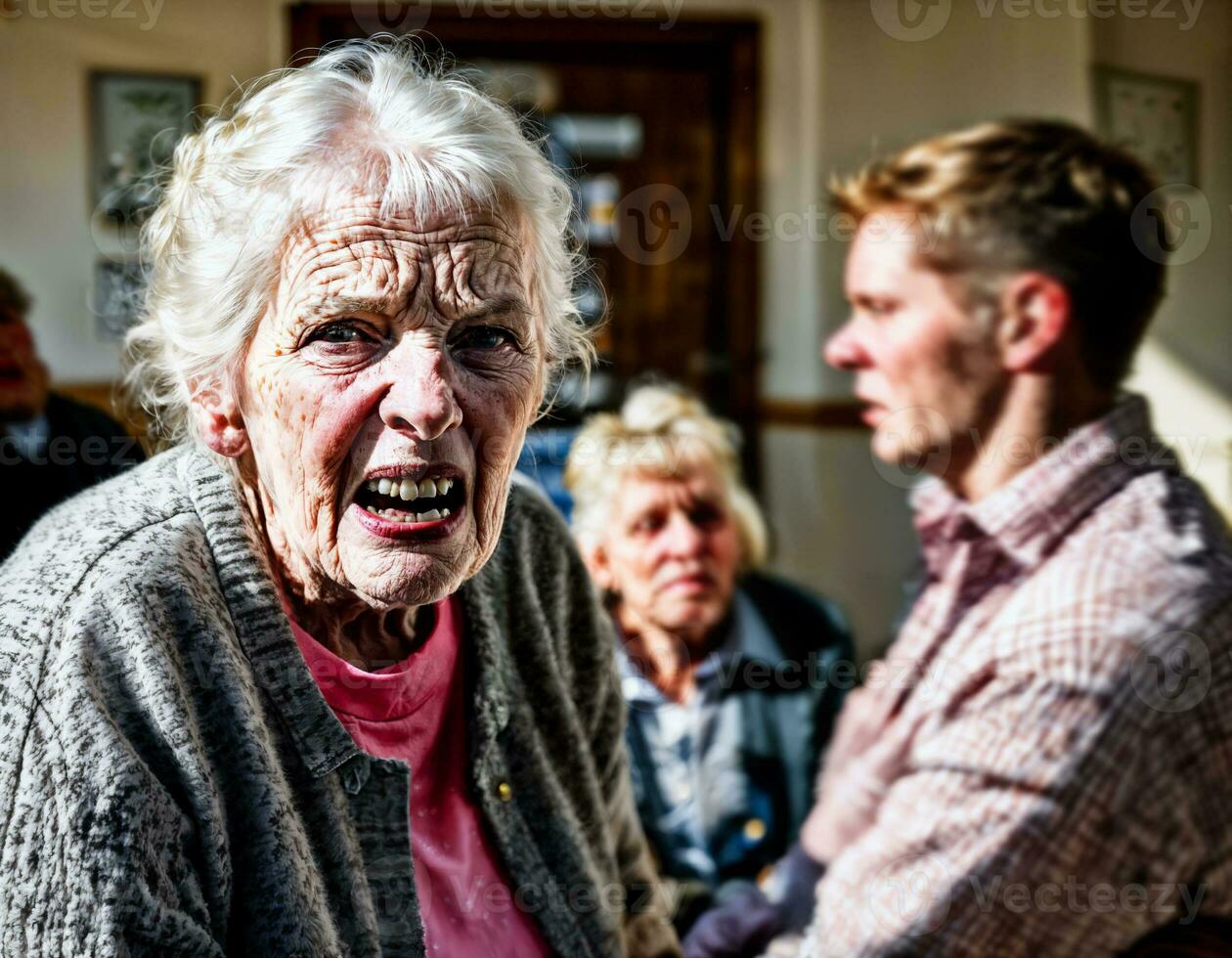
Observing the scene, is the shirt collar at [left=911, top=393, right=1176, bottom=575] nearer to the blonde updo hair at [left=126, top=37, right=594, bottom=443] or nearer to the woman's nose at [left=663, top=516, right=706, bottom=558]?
the woman's nose at [left=663, top=516, right=706, bottom=558]

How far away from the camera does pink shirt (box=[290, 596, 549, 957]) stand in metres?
1.06

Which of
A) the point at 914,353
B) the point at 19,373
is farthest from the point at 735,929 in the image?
the point at 19,373

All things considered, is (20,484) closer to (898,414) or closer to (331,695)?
(331,695)

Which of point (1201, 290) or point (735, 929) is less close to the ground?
point (1201, 290)

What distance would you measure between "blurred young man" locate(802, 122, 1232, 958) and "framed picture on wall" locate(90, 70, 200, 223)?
A: 4.11 ft

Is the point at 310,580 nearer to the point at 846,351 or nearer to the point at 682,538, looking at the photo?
the point at 682,538

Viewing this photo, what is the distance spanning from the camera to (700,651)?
2.07 meters

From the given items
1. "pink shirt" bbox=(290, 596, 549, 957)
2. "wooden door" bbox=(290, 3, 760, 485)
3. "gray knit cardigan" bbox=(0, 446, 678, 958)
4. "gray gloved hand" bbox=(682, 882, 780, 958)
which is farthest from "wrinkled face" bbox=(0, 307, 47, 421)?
"wooden door" bbox=(290, 3, 760, 485)

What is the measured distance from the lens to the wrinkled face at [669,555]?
204cm

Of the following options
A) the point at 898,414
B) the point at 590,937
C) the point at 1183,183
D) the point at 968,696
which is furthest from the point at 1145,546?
the point at 590,937

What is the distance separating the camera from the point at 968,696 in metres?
1.51

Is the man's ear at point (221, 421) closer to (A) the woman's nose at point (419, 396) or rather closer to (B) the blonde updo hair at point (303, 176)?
(B) the blonde updo hair at point (303, 176)

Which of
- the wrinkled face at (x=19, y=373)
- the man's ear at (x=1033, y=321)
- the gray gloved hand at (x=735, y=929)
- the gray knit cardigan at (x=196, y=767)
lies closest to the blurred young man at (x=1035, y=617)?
the man's ear at (x=1033, y=321)

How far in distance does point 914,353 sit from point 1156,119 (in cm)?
59
